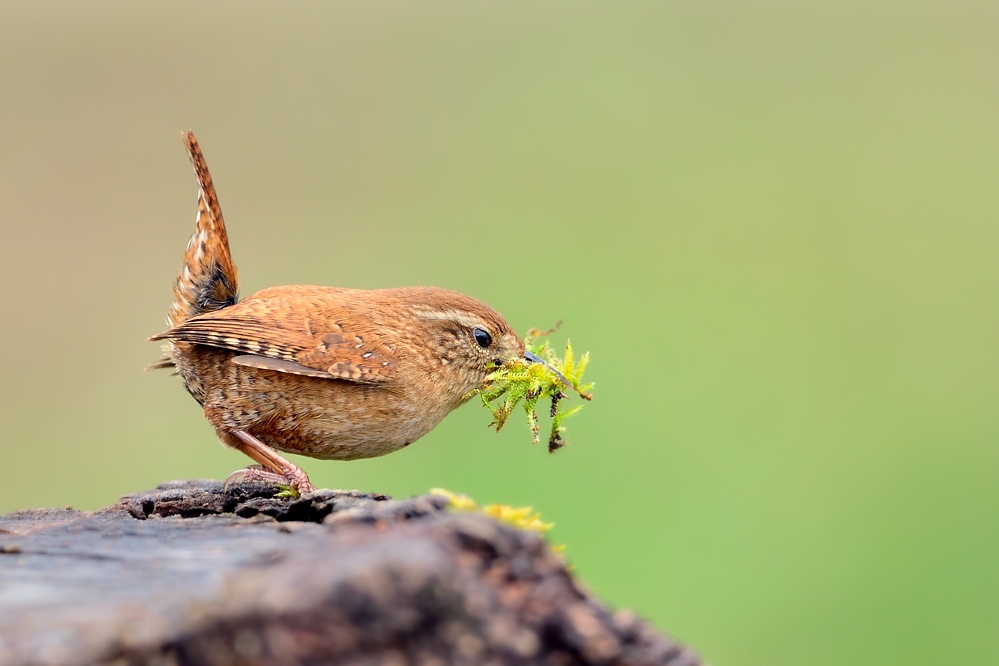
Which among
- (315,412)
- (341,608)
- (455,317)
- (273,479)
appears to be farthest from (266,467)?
(341,608)

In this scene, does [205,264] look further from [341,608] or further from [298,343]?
[341,608]

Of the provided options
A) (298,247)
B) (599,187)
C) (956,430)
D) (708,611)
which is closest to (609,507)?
(708,611)

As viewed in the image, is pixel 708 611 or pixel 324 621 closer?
pixel 324 621

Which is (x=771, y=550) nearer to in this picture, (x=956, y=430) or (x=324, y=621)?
(x=956, y=430)

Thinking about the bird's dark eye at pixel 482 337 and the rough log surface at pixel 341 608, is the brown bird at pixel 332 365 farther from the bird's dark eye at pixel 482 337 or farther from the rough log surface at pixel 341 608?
the rough log surface at pixel 341 608

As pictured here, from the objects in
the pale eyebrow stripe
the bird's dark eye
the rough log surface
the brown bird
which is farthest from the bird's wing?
the rough log surface

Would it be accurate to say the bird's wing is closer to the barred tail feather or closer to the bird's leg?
the bird's leg

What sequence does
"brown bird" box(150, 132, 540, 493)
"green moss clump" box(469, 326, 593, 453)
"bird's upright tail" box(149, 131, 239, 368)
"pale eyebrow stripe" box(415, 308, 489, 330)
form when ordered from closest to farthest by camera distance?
"green moss clump" box(469, 326, 593, 453)
"brown bird" box(150, 132, 540, 493)
"pale eyebrow stripe" box(415, 308, 489, 330)
"bird's upright tail" box(149, 131, 239, 368)
